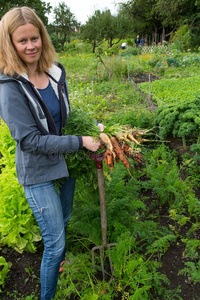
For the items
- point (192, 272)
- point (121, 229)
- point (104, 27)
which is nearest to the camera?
point (192, 272)

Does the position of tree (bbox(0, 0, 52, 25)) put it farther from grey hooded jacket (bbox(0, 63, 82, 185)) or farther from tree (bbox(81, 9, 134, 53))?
grey hooded jacket (bbox(0, 63, 82, 185))

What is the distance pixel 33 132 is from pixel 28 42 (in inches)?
22.5

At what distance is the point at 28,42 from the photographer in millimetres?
1488

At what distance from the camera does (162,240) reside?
6.90ft

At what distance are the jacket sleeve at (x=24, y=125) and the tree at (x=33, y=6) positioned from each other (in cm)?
2369

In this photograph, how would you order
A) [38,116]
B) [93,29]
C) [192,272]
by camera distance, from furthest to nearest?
1. [93,29]
2. [192,272]
3. [38,116]

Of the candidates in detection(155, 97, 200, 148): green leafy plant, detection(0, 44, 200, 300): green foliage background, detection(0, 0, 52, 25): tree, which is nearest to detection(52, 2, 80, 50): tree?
detection(0, 0, 52, 25): tree

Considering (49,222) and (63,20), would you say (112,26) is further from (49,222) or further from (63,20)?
(49,222)

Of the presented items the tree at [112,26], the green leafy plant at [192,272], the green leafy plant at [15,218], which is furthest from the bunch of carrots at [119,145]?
the tree at [112,26]

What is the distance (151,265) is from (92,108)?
12.4 feet

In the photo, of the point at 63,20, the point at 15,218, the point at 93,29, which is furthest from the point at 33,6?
the point at 15,218

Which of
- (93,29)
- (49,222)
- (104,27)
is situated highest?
(104,27)

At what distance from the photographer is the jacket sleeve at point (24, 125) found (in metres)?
1.38

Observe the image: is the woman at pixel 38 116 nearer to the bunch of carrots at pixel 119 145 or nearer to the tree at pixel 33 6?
the bunch of carrots at pixel 119 145
